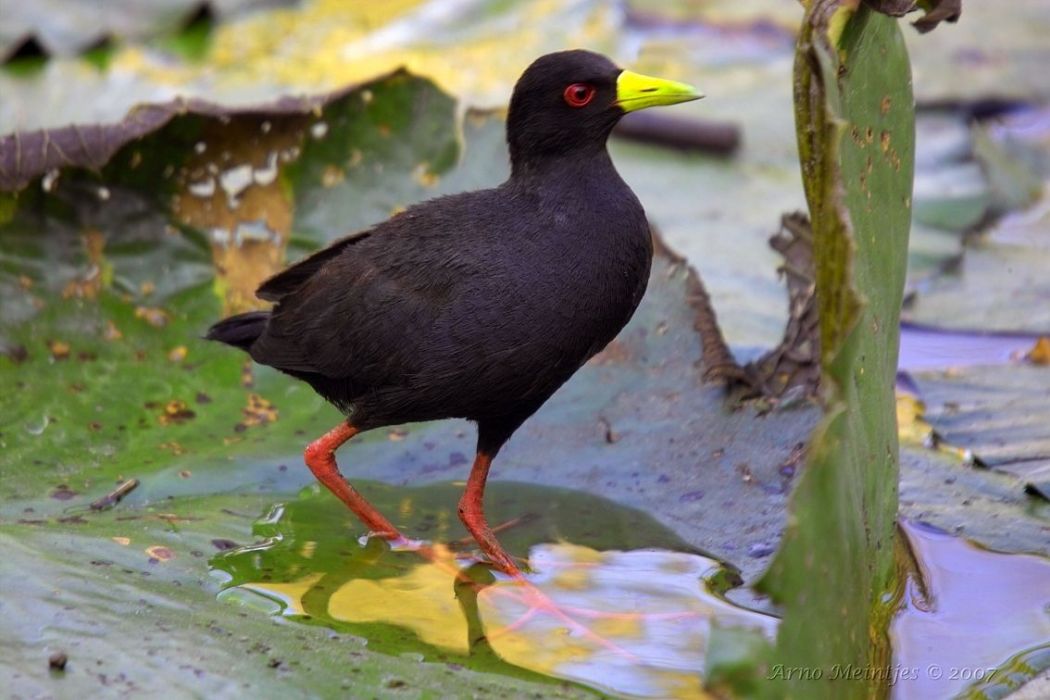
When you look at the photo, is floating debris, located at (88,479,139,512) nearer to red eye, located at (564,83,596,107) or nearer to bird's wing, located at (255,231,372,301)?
bird's wing, located at (255,231,372,301)

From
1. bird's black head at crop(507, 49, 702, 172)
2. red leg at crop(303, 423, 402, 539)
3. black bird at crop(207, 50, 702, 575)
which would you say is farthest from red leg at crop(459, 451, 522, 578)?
bird's black head at crop(507, 49, 702, 172)

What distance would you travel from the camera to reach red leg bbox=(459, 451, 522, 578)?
2.85 metres

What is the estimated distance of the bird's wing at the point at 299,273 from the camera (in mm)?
3357

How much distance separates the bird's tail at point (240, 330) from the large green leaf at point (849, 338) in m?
1.54

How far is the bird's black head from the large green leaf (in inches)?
34.5

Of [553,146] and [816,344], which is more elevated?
[553,146]

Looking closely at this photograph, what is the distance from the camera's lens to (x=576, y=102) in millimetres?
3271

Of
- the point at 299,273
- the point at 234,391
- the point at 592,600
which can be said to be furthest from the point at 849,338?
the point at 234,391

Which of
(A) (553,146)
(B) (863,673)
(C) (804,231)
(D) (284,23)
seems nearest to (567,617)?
(B) (863,673)

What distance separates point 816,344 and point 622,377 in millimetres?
453

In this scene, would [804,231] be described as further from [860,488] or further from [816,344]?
[860,488]

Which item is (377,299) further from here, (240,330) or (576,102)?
(576,102)

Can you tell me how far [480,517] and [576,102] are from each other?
968mm

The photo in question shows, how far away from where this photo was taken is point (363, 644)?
2.40 metres
